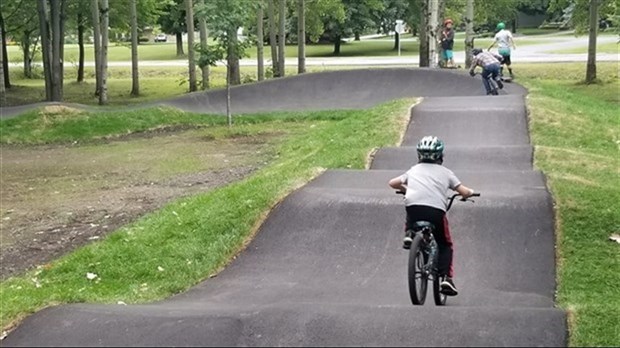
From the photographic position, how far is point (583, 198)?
996 cm

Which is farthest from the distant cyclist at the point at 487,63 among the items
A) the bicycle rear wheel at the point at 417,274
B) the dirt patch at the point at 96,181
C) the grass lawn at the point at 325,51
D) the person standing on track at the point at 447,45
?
the grass lawn at the point at 325,51

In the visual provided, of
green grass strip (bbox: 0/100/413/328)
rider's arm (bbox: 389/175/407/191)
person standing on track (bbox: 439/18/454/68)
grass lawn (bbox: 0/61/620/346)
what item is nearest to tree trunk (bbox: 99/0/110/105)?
person standing on track (bbox: 439/18/454/68)

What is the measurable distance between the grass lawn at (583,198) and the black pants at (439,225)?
1065 millimetres

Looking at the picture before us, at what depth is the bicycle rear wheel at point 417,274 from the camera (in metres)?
6.43

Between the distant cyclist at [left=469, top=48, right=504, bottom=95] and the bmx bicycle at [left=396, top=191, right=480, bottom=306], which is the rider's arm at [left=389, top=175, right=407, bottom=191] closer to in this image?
the bmx bicycle at [left=396, top=191, right=480, bottom=306]

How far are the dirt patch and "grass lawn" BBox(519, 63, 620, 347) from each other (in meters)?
5.90

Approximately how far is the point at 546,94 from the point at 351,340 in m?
15.0

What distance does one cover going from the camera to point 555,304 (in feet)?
23.0

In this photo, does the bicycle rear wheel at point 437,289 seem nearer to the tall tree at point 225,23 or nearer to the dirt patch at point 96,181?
the dirt patch at point 96,181

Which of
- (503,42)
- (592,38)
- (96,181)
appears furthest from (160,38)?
(96,181)

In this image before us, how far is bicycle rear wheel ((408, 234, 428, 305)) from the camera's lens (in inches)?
253

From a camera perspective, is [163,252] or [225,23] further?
[225,23]

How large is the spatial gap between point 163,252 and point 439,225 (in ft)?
13.1

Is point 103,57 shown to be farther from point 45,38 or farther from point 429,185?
point 429,185
